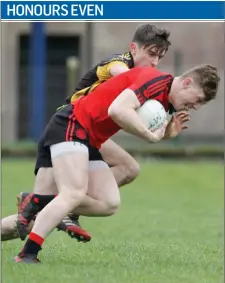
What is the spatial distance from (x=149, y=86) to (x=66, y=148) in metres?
A: 0.76

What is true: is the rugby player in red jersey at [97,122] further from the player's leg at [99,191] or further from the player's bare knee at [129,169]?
the player's bare knee at [129,169]

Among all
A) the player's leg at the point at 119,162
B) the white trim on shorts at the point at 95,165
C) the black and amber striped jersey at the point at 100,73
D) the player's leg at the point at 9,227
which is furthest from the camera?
the player's leg at the point at 119,162

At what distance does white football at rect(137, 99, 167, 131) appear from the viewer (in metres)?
7.23

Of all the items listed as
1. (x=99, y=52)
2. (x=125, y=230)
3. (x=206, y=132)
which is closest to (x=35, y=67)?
(x=99, y=52)

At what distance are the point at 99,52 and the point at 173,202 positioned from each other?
11835mm

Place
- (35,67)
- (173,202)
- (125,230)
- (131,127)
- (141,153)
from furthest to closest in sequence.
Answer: (35,67), (141,153), (173,202), (125,230), (131,127)

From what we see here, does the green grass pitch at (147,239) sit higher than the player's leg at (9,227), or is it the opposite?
the player's leg at (9,227)

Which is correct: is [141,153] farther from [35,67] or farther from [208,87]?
[208,87]

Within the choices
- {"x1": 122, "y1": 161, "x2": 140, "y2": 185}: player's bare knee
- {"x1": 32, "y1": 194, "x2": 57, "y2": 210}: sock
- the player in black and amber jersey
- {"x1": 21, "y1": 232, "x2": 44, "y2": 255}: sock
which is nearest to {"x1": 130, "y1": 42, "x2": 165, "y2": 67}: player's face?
the player in black and amber jersey

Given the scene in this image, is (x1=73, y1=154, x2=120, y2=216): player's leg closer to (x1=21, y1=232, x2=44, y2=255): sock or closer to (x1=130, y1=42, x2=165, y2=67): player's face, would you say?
(x1=21, y1=232, x2=44, y2=255): sock

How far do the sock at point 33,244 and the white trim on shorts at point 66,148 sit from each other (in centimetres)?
61

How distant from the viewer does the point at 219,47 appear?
93.7 ft

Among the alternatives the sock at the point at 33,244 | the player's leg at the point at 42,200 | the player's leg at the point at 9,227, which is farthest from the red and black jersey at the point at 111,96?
the player's leg at the point at 9,227

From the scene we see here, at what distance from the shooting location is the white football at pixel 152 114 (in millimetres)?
7227
